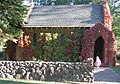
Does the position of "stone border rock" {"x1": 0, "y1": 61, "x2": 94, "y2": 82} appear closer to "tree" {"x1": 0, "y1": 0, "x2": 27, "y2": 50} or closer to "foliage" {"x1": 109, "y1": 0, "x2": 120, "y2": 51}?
"tree" {"x1": 0, "y1": 0, "x2": 27, "y2": 50}

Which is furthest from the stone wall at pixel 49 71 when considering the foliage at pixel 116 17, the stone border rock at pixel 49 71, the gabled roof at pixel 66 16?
the foliage at pixel 116 17

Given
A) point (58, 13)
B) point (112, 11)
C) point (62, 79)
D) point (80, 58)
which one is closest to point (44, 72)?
point (62, 79)

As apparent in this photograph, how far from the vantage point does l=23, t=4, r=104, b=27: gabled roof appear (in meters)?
31.5

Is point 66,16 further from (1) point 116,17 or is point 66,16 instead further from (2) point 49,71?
(1) point 116,17

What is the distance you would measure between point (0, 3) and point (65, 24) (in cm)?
729

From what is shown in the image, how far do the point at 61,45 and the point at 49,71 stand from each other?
12.0 m

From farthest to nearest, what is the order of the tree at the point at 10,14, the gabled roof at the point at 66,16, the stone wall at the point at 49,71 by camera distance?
the gabled roof at the point at 66,16
the tree at the point at 10,14
the stone wall at the point at 49,71

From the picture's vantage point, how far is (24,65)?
19328 millimetres

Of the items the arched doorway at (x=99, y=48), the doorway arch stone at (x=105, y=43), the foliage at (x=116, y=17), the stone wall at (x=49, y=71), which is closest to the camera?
the stone wall at (x=49, y=71)

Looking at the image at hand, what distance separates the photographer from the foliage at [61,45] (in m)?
30.4

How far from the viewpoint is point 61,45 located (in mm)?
31000

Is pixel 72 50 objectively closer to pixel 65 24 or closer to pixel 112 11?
pixel 65 24

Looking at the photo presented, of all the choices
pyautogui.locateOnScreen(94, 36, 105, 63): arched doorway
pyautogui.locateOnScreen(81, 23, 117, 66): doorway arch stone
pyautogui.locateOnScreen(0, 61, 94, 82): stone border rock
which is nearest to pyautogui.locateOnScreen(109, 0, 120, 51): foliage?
pyautogui.locateOnScreen(94, 36, 105, 63): arched doorway

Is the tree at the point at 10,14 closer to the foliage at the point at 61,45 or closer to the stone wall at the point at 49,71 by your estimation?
the foliage at the point at 61,45
